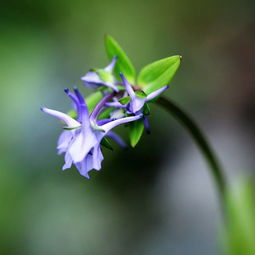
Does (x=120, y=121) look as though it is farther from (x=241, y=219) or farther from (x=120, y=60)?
(x=241, y=219)

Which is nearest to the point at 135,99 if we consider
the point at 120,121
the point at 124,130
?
the point at 120,121

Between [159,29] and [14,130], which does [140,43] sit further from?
[14,130]

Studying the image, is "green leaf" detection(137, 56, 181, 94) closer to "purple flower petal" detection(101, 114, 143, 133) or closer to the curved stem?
the curved stem

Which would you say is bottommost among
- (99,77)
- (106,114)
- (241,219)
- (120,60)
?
(241,219)

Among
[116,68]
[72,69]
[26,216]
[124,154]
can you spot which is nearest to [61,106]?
[72,69]

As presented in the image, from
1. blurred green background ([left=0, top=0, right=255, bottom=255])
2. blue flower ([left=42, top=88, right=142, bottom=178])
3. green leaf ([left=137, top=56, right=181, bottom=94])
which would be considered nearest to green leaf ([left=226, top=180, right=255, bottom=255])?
blurred green background ([left=0, top=0, right=255, bottom=255])

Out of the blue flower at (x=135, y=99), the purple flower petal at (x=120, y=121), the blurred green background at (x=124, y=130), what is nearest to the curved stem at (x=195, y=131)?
the blue flower at (x=135, y=99)

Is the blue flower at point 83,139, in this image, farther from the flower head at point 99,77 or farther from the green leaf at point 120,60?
the green leaf at point 120,60
